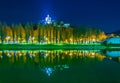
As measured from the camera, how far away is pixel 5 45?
71.6m

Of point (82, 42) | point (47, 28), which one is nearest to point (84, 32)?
point (82, 42)

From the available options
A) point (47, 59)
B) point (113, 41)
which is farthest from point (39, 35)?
point (47, 59)

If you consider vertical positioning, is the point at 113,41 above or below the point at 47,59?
→ above

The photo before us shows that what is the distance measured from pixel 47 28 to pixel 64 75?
5808 centimetres

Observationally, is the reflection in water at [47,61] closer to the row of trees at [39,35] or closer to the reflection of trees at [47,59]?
the reflection of trees at [47,59]

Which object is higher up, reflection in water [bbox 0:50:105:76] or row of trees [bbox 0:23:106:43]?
row of trees [bbox 0:23:106:43]

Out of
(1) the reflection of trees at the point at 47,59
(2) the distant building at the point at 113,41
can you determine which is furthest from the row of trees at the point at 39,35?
(1) the reflection of trees at the point at 47,59

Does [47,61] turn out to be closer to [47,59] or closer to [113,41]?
[47,59]

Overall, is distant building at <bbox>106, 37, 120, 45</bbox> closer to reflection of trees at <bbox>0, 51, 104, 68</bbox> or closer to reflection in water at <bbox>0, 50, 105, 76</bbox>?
reflection of trees at <bbox>0, 51, 104, 68</bbox>

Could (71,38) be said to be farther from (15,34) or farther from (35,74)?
(35,74)

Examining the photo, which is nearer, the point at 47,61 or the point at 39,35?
the point at 47,61


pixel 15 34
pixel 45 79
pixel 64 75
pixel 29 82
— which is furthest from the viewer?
pixel 15 34

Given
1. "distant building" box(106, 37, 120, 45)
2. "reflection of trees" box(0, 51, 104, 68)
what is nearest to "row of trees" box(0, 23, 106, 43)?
"distant building" box(106, 37, 120, 45)

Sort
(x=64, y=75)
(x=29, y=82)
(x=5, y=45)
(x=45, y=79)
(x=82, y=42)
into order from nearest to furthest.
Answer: (x=29, y=82) → (x=45, y=79) → (x=64, y=75) → (x=5, y=45) → (x=82, y=42)
